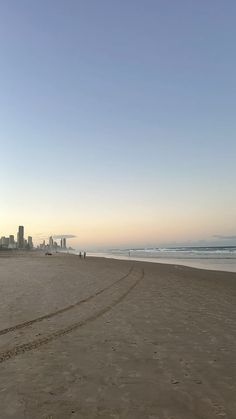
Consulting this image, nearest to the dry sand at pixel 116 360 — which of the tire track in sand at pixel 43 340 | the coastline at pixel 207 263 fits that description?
the tire track in sand at pixel 43 340

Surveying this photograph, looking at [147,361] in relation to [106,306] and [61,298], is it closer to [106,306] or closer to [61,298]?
[106,306]

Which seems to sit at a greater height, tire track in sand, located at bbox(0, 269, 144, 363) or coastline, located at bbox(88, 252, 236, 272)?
coastline, located at bbox(88, 252, 236, 272)

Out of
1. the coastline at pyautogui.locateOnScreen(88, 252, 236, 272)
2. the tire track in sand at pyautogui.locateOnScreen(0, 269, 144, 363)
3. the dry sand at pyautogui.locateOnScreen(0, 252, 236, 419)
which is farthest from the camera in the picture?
the coastline at pyautogui.locateOnScreen(88, 252, 236, 272)

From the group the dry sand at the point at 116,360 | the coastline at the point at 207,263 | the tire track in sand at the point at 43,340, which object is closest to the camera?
the dry sand at the point at 116,360

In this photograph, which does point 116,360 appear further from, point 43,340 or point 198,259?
point 198,259

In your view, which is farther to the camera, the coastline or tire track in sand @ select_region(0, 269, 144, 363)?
the coastline

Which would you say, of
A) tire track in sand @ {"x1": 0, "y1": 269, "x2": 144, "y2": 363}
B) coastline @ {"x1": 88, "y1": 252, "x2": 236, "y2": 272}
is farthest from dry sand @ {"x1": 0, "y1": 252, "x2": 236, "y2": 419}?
coastline @ {"x1": 88, "y1": 252, "x2": 236, "y2": 272}

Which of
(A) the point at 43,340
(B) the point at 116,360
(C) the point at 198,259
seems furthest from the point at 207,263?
(B) the point at 116,360

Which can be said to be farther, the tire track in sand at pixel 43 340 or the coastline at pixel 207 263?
the coastline at pixel 207 263

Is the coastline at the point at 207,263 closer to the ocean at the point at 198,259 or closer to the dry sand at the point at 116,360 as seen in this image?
the ocean at the point at 198,259

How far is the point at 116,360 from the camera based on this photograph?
8.53 meters

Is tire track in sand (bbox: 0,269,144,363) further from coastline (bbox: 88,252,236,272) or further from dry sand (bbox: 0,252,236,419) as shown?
coastline (bbox: 88,252,236,272)

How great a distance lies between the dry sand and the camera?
20.1 feet

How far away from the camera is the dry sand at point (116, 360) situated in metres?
6.11
